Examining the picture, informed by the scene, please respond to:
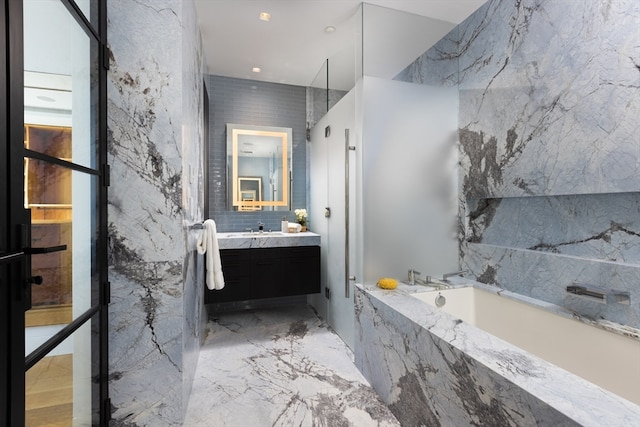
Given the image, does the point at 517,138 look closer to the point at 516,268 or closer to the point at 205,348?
the point at 516,268

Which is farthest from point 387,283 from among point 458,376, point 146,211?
point 146,211

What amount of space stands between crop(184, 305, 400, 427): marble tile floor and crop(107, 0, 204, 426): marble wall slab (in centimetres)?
32

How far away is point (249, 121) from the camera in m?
3.45

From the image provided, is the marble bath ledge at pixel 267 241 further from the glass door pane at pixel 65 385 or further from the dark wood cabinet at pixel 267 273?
the glass door pane at pixel 65 385

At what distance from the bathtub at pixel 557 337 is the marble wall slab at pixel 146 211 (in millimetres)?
1581

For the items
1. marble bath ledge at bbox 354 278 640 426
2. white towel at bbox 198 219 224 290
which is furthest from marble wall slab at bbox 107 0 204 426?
marble bath ledge at bbox 354 278 640 426

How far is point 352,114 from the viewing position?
95.1 inches

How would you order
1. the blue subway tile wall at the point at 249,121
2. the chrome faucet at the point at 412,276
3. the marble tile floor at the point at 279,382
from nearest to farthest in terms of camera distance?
the marble tile floor at the point at 279,382 < the chrome faucet at the point at 412,276 < the blue subway tile wall at the point at 249,121

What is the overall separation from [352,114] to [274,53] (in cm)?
111

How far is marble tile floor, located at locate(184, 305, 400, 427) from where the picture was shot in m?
1.70

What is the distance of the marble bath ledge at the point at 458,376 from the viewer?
0.88 m

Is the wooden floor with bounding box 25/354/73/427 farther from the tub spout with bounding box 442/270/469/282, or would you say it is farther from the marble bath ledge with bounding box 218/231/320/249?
the tub spout with bounding box 442/270/469/282

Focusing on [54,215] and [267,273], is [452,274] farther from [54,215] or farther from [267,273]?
[54,215]

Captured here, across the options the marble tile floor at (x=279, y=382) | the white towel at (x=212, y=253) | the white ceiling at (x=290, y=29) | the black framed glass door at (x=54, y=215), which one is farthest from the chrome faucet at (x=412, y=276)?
the black framed glass door at (x=54, y=215)
